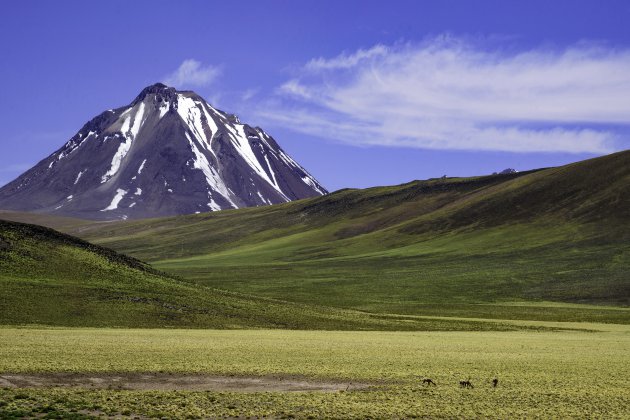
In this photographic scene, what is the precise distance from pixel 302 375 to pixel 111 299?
4370cm

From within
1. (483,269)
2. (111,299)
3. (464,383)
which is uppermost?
(483,269)

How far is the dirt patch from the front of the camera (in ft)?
114

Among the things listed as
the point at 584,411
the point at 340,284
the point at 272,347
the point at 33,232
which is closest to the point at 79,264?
the point at 33,232

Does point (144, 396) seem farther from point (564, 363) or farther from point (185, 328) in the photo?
point (185, 328)

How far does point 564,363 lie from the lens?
154ft

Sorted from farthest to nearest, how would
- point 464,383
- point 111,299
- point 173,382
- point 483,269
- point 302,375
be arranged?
point 483,269 < point 111,299 < point 302,375 < point 173,382 < point 464,383

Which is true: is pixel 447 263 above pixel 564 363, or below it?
above

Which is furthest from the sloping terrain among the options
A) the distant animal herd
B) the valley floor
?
the distant animal herd

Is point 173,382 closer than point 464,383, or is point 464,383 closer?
point 464,383

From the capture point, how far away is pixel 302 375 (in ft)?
131

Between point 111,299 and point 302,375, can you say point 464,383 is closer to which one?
point 302,375

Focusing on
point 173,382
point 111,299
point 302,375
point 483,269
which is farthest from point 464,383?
point 483,269

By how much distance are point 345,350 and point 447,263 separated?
112810 mm

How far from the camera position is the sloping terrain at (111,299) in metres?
72.3
